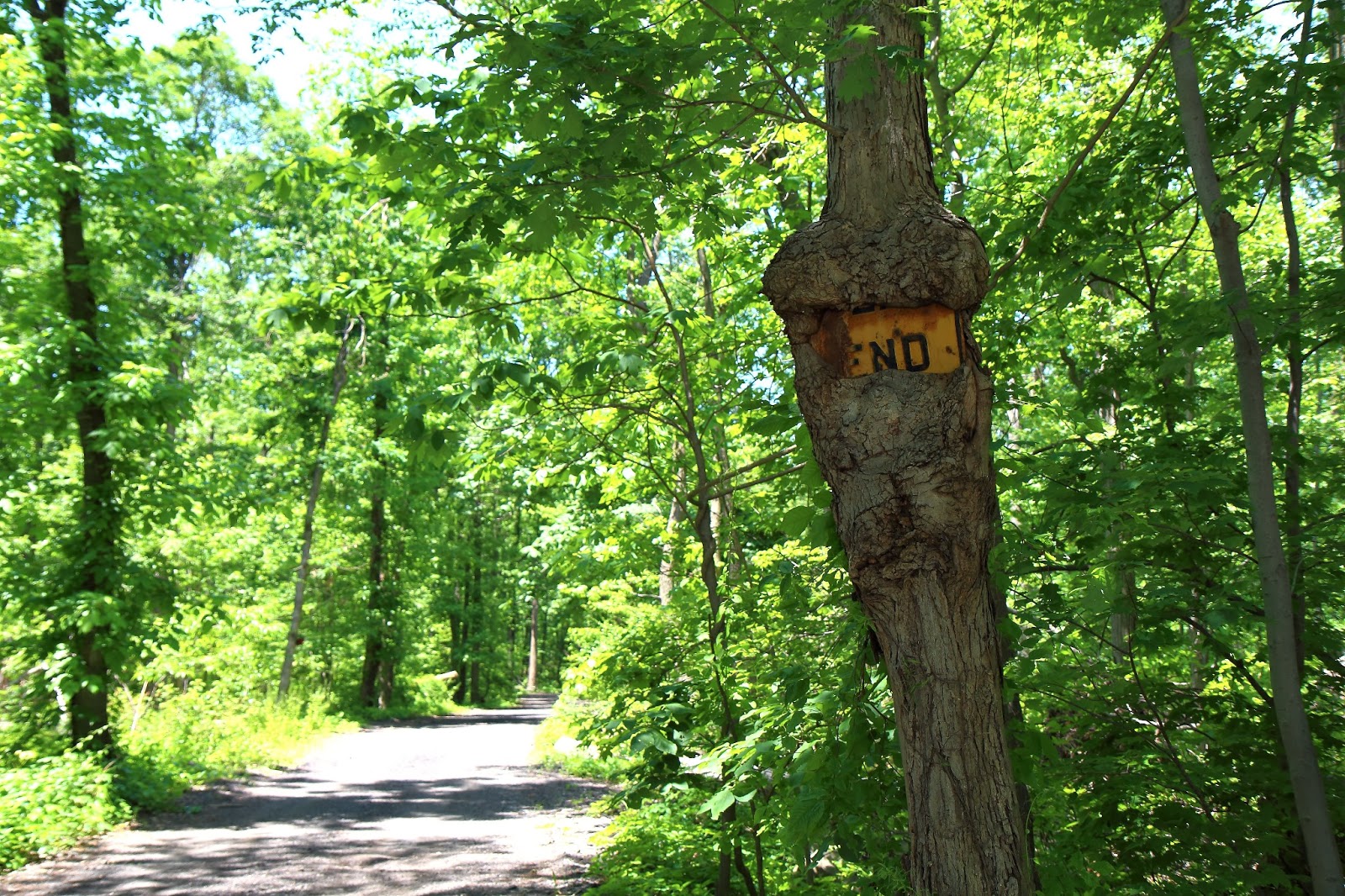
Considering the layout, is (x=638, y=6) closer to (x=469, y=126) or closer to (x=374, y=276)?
(x=469, y=126)

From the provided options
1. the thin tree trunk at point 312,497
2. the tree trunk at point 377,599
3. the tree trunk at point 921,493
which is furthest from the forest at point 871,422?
the tree trunk at point 377,599

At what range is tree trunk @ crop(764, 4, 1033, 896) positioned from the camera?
244 cm

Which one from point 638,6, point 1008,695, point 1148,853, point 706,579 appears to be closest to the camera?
point 1008,695

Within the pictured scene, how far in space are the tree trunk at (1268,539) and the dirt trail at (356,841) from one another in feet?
17.2

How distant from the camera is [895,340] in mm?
Answer: 2646

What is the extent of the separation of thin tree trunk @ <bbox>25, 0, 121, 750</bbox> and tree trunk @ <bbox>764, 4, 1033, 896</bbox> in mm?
8432

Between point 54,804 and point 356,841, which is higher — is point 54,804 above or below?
above

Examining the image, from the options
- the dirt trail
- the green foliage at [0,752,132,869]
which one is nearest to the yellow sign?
the dirt trail

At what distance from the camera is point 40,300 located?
29.8 feet

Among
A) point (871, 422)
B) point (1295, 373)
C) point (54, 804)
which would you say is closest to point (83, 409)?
point (54, 804)

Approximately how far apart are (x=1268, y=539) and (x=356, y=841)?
836 centimetres

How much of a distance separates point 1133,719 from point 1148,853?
20.8 inches

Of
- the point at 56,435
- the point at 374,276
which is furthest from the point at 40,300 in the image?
the point at 374,276

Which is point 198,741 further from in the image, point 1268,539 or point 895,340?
point 1268,539
